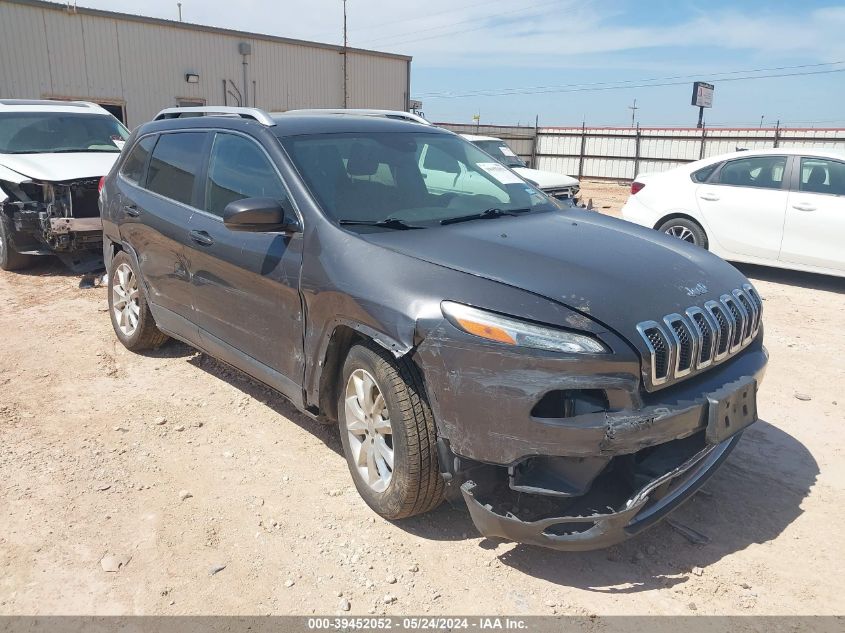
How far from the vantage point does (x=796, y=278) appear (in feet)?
27.9

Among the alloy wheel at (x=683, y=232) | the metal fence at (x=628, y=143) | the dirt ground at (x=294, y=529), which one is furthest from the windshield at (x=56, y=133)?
the metal fence at (x=628, y=143)

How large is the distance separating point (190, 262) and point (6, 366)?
2159 mm

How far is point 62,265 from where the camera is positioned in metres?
9.09

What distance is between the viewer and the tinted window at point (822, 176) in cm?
757

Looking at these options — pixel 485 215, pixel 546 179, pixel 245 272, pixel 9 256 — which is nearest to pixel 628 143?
pixel 546 179

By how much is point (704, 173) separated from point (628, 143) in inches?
625

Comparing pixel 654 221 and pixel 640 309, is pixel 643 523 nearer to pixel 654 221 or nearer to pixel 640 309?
pixel 640 309

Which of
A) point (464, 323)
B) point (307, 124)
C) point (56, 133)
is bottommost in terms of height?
point (464, 323)

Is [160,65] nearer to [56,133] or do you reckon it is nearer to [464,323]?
[56,133]

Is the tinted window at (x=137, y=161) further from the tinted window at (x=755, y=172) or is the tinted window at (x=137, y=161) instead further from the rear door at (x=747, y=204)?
the tinted window at (x=755, y=172)

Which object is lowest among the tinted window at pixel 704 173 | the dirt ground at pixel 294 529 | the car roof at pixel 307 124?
the dirt ground at pixel 294 529

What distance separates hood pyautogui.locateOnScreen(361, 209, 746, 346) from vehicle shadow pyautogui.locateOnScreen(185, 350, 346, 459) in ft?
4.71

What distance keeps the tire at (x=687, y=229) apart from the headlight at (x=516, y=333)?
21.5ft

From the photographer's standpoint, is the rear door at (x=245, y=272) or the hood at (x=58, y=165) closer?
the rear door at (x=245, y=272)
